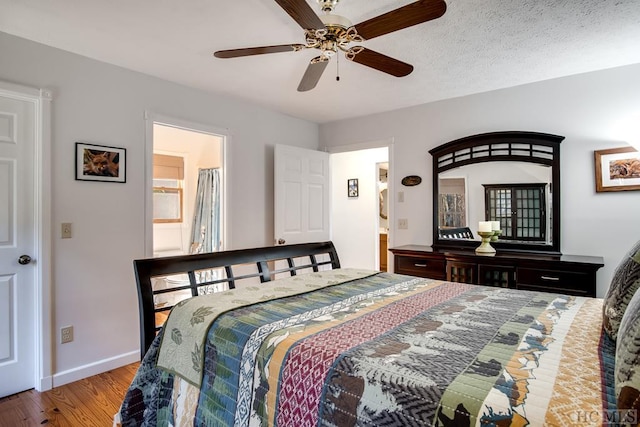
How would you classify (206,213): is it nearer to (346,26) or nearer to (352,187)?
(352,187)

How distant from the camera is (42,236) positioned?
2.48 metres

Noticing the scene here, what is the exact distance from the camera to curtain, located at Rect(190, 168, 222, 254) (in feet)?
15.0

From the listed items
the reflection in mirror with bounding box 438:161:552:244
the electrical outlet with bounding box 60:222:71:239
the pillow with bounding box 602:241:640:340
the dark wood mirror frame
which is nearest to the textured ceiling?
the dark wood mirror frame

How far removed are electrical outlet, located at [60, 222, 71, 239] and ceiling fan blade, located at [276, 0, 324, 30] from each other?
7.42 ft

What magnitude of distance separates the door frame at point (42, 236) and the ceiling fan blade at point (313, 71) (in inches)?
73.3

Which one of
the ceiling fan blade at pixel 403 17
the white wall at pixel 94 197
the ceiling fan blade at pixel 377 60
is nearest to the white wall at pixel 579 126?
the ceiling fan blade at pixel 377 60

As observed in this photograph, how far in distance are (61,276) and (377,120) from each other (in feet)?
11.5

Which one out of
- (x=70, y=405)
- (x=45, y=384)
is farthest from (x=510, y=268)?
(x=45, y=384)

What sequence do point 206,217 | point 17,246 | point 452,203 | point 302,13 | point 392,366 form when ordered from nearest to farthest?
point 392,366 → point 302,13 → point 17,246 → point 452,203 → point 206,217

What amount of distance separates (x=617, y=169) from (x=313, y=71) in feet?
8.60

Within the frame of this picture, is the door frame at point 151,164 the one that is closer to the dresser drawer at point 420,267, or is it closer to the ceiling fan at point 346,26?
the ceiling fan at point 346,26

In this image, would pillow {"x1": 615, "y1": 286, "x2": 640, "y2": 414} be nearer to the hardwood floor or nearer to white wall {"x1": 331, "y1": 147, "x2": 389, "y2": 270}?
the hardwood floor

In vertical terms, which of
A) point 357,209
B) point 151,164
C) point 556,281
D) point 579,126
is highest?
point 579,126

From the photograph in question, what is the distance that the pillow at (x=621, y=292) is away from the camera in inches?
44.4
